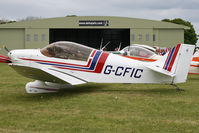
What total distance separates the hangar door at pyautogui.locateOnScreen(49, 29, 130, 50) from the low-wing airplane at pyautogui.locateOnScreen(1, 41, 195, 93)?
→ 38.1 meters

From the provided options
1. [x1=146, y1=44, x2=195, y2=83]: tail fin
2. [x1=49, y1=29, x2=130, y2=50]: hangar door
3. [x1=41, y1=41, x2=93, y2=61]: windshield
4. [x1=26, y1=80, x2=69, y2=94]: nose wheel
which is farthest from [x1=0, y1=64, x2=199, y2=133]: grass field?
[x1=49, y1=29, x2=130, y2=50]: hangar door

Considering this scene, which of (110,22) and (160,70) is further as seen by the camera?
(110,22)

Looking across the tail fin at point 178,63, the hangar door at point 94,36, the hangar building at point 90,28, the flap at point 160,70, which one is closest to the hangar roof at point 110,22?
the hangar building at point 90,28

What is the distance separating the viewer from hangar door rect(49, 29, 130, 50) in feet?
151

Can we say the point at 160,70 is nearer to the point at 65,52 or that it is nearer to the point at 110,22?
the point at 65,52

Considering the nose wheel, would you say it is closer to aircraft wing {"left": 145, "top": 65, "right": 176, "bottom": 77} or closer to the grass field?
the grass field

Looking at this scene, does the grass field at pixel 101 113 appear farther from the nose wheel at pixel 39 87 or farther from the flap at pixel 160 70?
the flap at pixel 160 70

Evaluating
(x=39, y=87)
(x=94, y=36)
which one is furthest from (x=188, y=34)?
(x=39, y=87)

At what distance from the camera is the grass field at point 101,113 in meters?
4.47

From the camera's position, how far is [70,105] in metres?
6.24

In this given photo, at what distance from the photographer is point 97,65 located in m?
7.80

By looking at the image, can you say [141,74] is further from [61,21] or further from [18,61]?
[61,21]

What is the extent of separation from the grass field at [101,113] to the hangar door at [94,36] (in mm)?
38904

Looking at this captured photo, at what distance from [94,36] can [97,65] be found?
130 ft
